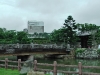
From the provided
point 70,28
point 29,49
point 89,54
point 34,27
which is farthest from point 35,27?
point 29,49

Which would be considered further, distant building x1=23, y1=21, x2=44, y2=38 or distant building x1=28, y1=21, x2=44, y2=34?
distant building x1=28, y1=21, x2=44, y2=34

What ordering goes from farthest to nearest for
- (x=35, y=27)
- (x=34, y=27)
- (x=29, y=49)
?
(x=35, y=27), (x=34, y=27), (x=29, y=49)

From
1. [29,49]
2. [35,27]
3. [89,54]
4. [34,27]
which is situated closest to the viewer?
[29,49]

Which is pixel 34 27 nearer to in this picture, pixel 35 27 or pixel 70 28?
pixel 35 27

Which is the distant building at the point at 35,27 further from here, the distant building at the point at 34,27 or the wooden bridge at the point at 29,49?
the wooden bridge at the point at 29,49

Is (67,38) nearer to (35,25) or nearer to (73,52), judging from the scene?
(73,52)

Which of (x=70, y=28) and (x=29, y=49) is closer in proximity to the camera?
(x=29, y=49)

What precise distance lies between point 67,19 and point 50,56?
9.60 m

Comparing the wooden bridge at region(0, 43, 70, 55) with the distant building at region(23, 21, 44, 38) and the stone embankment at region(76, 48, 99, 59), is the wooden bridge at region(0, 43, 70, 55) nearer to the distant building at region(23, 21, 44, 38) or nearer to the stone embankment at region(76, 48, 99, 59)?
the stone embankment at region(76, 48, 99, 59)

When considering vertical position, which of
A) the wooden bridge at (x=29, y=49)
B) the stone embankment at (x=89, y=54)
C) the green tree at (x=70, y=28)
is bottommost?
the stone embankment at (x=89, y=54)

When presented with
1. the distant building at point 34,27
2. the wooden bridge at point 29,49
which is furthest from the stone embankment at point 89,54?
the distant building at point 34,27

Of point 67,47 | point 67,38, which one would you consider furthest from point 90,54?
point 67,38

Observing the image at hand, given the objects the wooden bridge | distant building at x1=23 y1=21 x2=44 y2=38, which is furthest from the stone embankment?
distant building at x1=23 y1=21 x2=44 y2=38

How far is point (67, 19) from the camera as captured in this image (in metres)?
51.5
